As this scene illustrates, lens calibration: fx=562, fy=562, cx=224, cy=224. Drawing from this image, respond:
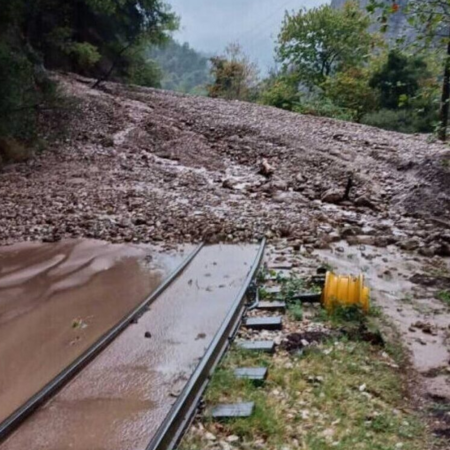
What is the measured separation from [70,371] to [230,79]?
Result: 2807 centimetres

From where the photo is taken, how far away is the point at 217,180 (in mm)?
11070

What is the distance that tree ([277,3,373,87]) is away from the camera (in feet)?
98.5

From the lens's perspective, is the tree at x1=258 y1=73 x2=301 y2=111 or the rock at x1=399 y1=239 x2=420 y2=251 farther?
the tree at x1=258 y1=73 x2=301 y2=111

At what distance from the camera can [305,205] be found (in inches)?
370

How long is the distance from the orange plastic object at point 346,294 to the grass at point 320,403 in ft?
2.20

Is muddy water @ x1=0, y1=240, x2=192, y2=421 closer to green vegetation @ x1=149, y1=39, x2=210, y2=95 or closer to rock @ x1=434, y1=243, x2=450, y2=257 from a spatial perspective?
rock @ x1=434, y1=243, x2=450, y2=257

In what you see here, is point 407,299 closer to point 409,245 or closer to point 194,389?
point 409,245

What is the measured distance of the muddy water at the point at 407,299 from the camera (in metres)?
4.54

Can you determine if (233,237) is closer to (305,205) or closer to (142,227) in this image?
(142,227)

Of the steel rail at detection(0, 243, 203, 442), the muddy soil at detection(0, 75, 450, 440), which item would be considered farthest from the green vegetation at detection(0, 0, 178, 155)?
the steel rail at detection(0, 243, 203, 442)

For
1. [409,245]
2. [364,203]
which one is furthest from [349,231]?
[364,203]

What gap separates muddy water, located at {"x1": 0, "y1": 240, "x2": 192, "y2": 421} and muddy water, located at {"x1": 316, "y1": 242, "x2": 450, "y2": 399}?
221 cm

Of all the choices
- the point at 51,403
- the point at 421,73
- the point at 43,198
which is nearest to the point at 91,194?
the point at 43,198

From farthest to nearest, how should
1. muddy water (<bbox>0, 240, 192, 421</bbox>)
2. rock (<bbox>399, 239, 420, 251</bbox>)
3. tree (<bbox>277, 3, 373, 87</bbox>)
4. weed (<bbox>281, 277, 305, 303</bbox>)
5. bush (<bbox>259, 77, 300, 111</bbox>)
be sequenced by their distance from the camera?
1. tree (<bbox>277, 3, 373, 87</bbox>)
2. bush (<bbox>259, 77, 300, 111</bbox>)
3. rock (<bbox>399, 239, 420, 251</bbox>)
4. weed (<bbox>281, 277, 305, 303</bbox>)
5. muddy water (<bbox>0, 240, 192, 421</bbox>)
